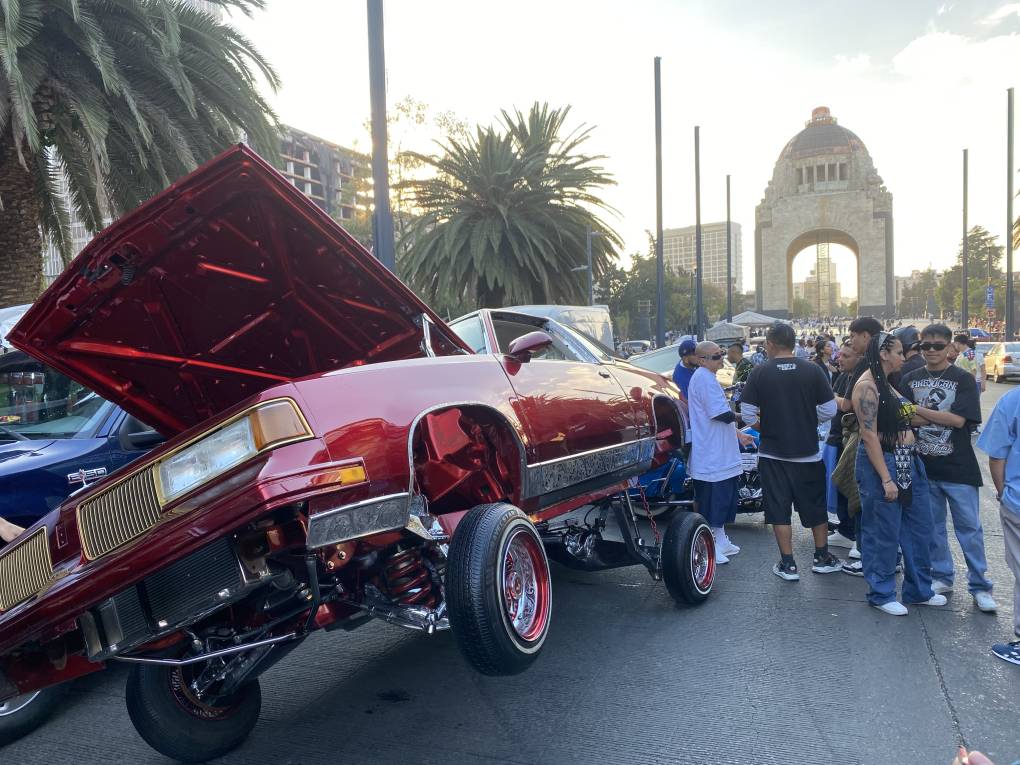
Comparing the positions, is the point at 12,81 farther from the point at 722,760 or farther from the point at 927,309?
the point at 927,309

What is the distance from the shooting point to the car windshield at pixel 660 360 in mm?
12750

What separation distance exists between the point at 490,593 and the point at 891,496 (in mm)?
3225

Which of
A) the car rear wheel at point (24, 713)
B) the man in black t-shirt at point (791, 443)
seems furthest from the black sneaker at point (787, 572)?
the car rear wheel at point (24, 713)

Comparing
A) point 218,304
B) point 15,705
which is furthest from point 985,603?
point 15,705

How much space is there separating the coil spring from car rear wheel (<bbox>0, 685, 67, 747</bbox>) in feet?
6.57

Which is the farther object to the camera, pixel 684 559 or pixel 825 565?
pixel 825 565

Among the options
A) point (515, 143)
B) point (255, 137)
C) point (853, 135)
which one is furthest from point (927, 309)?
point (255, 137)

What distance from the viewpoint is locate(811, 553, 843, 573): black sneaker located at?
5848 millimetres

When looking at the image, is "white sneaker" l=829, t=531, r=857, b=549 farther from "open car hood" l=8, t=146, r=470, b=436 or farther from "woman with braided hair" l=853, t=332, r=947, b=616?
"open car hood" l=8, t=146, r=470, b=436

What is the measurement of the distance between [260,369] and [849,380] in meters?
4.58

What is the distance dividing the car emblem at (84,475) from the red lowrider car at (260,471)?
3.34 ft

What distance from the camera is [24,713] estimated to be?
378 cm

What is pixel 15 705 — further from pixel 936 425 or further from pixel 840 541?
pixel 840 541

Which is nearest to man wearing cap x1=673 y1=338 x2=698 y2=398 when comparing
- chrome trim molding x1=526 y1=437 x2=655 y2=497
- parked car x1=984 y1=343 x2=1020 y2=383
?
chrome trim molding x1=526 y1=437 x2=655 y2=497
